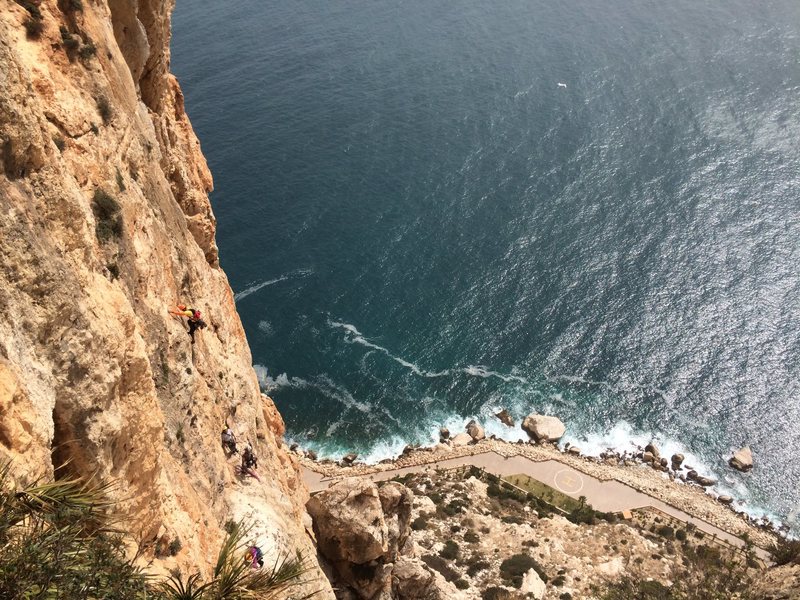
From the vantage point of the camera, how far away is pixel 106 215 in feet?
69.8

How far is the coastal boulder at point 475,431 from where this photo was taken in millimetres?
70188

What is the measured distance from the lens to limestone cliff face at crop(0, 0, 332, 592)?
15219mm

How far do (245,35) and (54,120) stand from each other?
118 metres

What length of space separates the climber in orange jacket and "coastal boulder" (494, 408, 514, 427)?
5123cm

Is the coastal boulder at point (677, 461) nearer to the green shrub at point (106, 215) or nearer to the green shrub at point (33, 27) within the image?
the green shrub at point (106, 215)

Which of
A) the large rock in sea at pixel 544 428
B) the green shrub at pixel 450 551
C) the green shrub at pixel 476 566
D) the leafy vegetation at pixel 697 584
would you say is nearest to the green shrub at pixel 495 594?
the green shrub at pixel 476 566

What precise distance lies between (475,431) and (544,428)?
25.0 ft

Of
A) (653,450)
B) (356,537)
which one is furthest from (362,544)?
(653,450)

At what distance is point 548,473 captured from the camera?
66.4 metres

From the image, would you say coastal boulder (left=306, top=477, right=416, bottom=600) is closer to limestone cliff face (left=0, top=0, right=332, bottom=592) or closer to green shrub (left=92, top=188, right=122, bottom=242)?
limestone cliff face (left=0, top=0, right=332, bottom=592)

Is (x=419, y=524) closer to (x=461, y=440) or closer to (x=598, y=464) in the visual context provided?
(x=461, y=440)

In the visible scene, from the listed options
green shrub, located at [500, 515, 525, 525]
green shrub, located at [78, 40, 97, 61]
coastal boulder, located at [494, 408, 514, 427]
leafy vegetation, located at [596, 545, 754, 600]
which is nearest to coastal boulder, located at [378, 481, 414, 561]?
leafy vegetation, located at [596, 545, 754, 600]

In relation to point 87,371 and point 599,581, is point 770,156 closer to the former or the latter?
point 599,581

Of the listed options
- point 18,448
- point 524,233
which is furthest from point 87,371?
point 524,233
